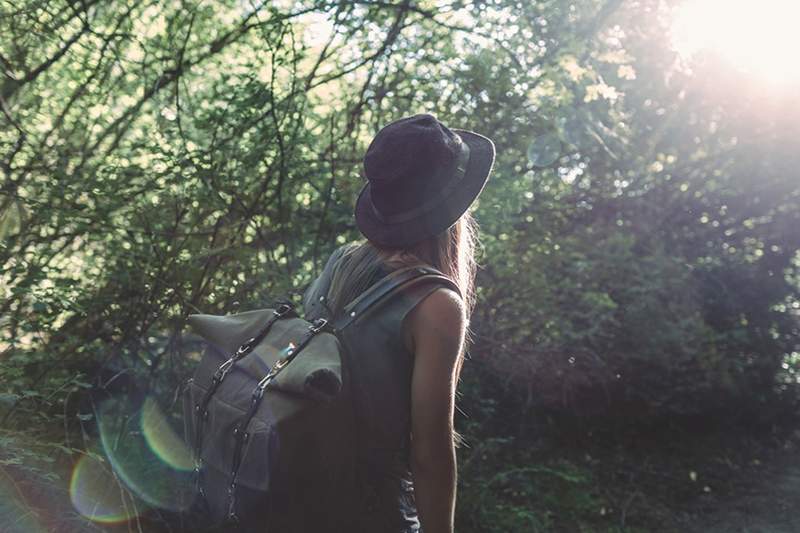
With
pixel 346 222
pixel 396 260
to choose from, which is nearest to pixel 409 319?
pixel 396 260

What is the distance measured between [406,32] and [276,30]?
0.78 meters

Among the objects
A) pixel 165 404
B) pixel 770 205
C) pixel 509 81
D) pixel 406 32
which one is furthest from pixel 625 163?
pixel 165 404

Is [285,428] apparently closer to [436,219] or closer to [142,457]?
[436,219]

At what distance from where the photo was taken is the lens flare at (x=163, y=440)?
3.70m

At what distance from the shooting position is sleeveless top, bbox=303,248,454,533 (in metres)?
1.56

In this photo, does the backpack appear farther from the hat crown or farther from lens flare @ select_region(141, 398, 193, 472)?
lens flare @ select_region(141, 398, 193, 472)

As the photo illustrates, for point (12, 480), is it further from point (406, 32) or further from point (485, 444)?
point (485, 444)

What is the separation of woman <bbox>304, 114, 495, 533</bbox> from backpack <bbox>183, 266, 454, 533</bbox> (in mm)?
42

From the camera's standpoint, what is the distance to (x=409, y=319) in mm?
1577

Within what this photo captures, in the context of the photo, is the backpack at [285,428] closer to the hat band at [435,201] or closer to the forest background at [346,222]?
the hat band at [435,201]

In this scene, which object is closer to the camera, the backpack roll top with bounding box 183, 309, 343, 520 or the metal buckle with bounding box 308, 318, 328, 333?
the backpack roll top with bounding box 183, 309, 343, 520

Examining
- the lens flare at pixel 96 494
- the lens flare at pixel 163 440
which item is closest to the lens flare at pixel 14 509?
the lens flare at pixel 96 494

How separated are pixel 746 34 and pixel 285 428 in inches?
273

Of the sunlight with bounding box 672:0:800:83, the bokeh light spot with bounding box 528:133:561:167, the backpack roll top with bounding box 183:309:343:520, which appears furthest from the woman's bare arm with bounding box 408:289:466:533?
the sunlight with bounding box 672:0:800:83
